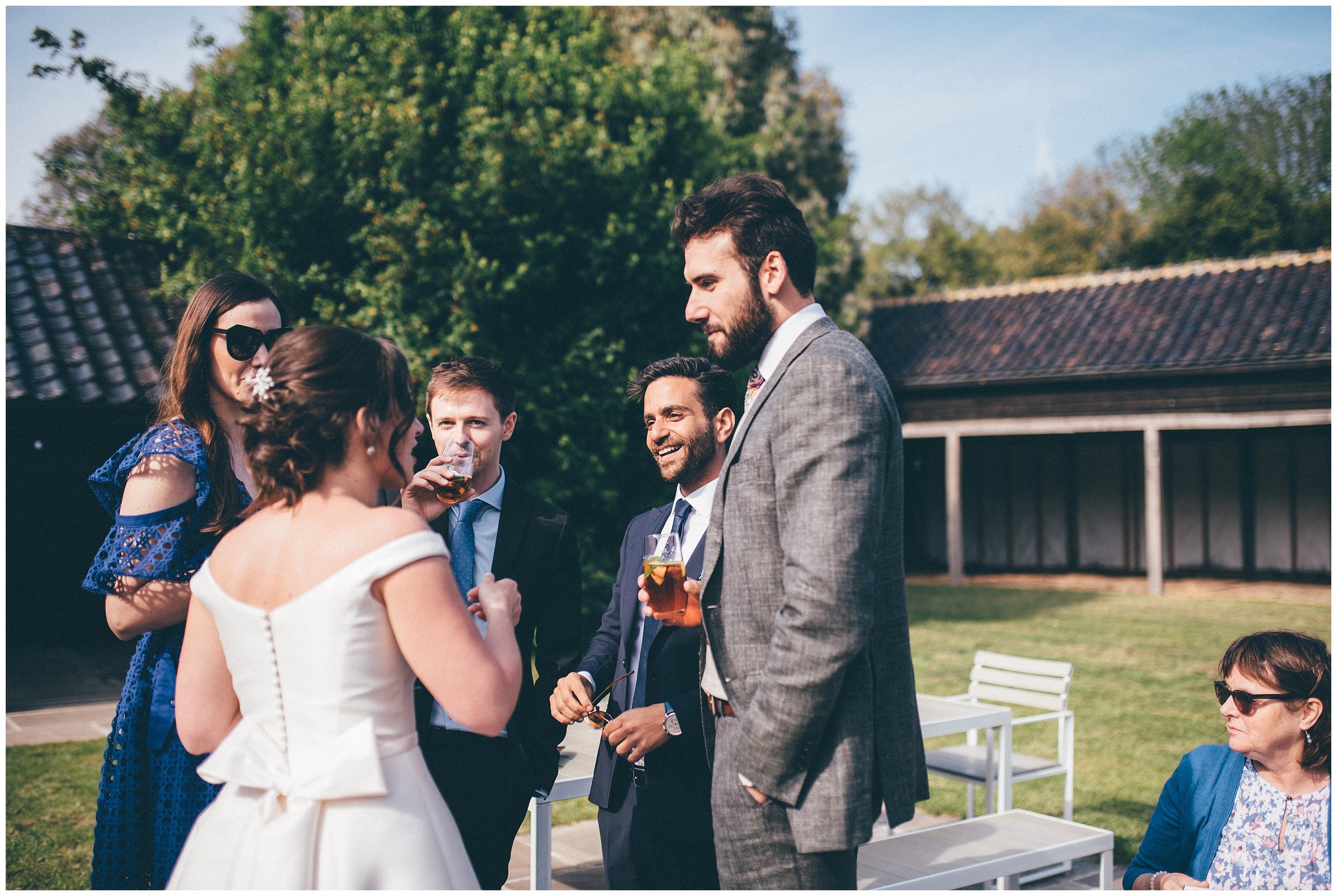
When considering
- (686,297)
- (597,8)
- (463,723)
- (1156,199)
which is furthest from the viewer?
(1156,199)

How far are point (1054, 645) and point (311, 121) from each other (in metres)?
10.0

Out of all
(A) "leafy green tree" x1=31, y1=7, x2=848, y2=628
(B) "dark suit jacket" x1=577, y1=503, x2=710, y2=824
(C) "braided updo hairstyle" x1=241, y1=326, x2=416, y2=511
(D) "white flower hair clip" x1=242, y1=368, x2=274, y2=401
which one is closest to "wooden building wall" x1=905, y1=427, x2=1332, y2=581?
(A) "leafy green tree" x1=31, y1=7, x2=848, y2=628

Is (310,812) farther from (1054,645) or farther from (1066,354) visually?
(1066,354)

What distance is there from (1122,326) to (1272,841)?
15.5 metres

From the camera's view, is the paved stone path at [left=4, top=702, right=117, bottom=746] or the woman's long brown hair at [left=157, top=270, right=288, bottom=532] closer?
the woman's long brown hair at [left=157, top=270, right=288, bottom=532]

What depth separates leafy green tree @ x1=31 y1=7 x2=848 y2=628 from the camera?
948cm

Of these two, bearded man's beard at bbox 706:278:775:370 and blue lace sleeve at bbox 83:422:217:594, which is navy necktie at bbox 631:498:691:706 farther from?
blue lace sleeve at bbox 83:422:217:594

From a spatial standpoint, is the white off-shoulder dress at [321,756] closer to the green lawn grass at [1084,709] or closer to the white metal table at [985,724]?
the white metal table at [985,724]

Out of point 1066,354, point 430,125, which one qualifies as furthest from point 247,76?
point 1066,354

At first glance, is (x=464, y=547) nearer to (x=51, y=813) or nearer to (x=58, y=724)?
(x=51, y=813)

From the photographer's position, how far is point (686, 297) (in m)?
10.4

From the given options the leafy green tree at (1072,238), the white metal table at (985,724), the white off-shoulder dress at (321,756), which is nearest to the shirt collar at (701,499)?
the white off-shoulder dress at (321,756)

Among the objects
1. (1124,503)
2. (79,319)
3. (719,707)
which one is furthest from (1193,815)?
(1124,503)

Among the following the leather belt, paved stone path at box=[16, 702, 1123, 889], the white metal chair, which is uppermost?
the leather belt
